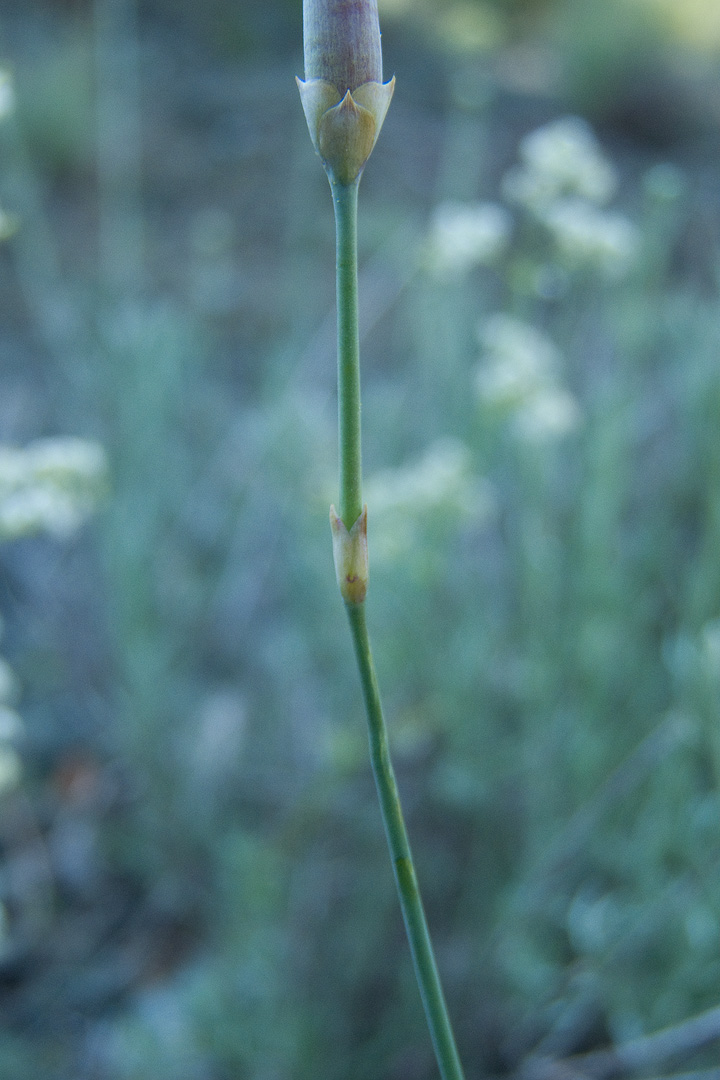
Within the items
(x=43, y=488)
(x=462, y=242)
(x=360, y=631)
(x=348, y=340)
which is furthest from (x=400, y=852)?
(x=462, y=242)

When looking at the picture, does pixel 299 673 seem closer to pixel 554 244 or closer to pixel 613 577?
pixel 613 577

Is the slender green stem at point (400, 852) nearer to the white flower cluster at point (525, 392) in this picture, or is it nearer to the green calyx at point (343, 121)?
the green calyx at point (343, 121)

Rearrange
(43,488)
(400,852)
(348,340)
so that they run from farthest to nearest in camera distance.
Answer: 1. (43,488)
2. (400,852)
3. (348,340)

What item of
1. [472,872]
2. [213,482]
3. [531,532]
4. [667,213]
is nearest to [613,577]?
[531,532]

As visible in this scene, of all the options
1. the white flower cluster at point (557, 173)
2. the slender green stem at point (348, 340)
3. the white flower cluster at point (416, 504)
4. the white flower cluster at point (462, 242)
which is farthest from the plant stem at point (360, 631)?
the white flower cluster at point (557, 173)

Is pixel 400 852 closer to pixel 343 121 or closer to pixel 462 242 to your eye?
pixel 343 121

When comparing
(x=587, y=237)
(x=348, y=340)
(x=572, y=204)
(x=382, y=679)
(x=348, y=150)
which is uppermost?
(x=572, y=204)

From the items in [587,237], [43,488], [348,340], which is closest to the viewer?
[348,340]
